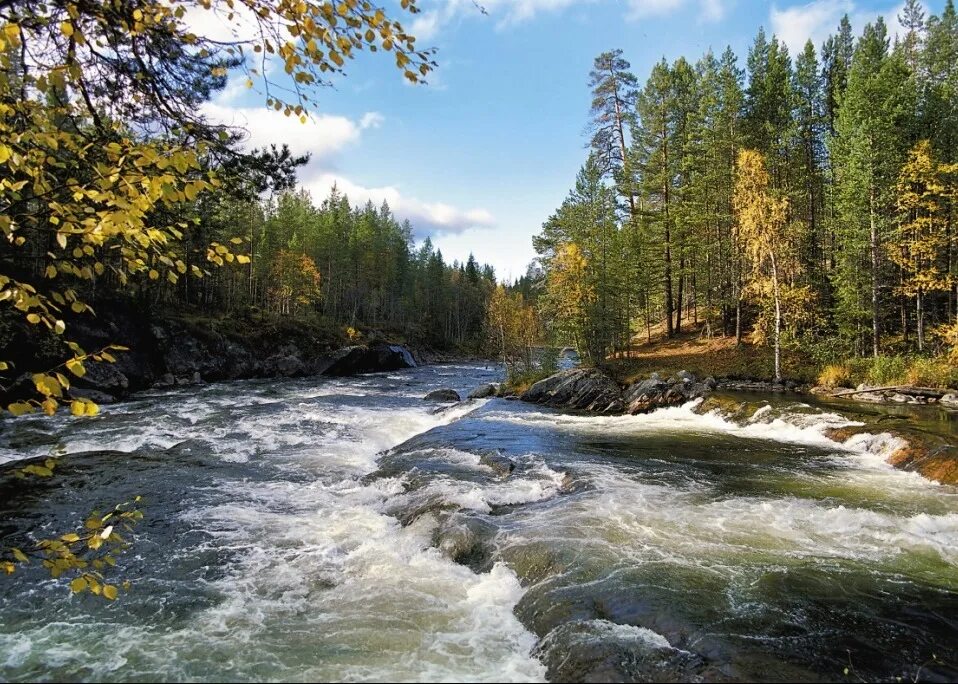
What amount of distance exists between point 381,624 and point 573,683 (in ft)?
7.68

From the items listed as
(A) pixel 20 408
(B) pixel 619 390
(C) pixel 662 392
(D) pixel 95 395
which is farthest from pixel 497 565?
(D) pixel 95 395

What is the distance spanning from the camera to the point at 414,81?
2889 millimetres

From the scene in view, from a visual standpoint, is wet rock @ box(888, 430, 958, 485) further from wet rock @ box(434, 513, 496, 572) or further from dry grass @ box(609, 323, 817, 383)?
dry grass @ box(609, 323, 817, 383)

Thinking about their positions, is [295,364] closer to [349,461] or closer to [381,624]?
[349,461]

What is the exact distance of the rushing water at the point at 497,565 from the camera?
18.0 ft

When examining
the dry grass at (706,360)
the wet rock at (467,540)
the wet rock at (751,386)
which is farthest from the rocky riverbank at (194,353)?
the wet rock at (751,386)

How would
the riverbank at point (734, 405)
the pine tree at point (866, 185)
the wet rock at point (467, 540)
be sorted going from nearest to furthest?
the wet rock at point (467, 540) < the riverbank at point (734, 405) < the pine tree at point (866, 185)

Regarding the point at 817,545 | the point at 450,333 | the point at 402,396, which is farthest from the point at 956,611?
the point at 450,333

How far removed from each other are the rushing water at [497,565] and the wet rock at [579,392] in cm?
950

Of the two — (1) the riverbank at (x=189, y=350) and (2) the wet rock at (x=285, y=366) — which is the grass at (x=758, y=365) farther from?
(2) the wet rock at (x=285, y=366)

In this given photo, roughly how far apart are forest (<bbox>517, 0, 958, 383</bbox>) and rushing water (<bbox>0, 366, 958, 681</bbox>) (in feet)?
50.9

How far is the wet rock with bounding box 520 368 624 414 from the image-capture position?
82.9 feet

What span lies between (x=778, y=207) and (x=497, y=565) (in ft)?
82.6

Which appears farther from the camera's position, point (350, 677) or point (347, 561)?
point (347, 561)
